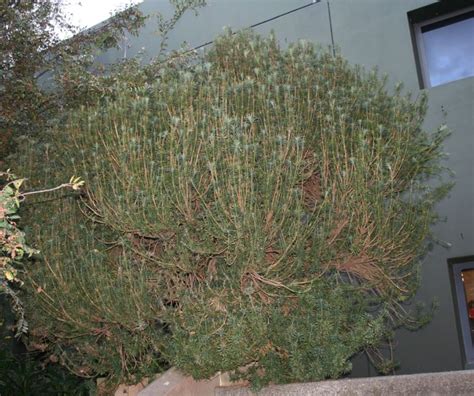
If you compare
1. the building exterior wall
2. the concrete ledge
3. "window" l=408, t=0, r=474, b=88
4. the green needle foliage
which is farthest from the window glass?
the concrete ledge

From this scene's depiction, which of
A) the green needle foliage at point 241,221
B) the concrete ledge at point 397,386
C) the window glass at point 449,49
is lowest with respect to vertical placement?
the concrete ledge at point 397,386

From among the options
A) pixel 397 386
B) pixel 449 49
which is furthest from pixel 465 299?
pixel 397 386

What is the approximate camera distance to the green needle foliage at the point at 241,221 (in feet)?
17.8

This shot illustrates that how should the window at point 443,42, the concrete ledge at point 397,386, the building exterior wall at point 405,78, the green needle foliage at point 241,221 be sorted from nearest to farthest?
the concrete ledge at point 397,386, the green needle foliage at point 241,221, the building exterior wall at point 405,78, the window at point 443,42

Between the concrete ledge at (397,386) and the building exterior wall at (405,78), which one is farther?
the building exterior wall at (405,78)

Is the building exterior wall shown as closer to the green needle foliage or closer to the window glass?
the window glass

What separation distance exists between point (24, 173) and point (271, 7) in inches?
264

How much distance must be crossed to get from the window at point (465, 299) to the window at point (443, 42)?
3235 millimetres

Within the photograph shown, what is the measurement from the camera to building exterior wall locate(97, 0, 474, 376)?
935cm

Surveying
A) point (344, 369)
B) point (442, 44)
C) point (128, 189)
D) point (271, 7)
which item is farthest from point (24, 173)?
point (442, 44)

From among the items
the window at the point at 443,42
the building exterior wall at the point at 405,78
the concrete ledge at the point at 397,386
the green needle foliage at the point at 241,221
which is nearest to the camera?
the concrete ledge at the point at 397,386

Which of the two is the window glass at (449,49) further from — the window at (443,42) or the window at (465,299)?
the window at (465,299)

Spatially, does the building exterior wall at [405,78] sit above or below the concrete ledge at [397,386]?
above

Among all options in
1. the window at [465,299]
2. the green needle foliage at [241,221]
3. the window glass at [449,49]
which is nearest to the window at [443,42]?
the window glass at [449,49]
